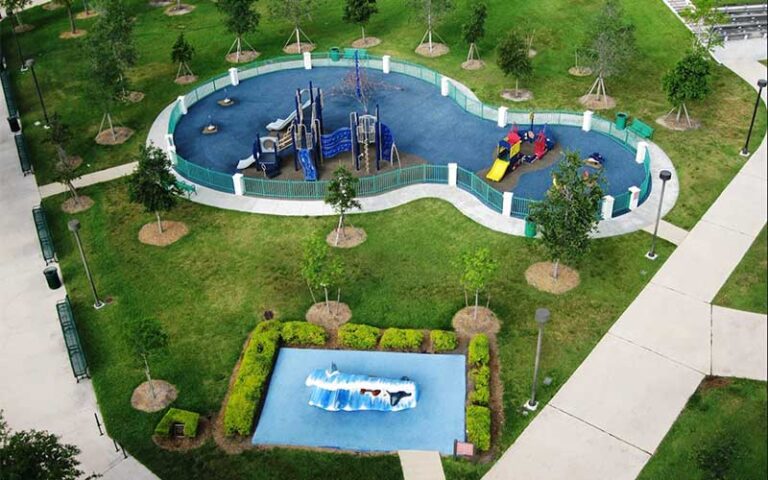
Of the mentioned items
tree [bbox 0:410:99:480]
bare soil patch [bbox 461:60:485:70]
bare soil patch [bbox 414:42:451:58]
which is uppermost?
bare soil patch [bbox 414:42:451:58]

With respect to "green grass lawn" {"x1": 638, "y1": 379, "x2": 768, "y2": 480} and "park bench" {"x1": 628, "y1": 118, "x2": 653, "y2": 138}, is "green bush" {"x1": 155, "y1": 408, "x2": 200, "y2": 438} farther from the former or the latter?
"park bench" {"x1": 628, "y1": 118, "x2": 653, "y2": 138}

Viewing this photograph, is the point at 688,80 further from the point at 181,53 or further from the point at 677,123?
the point at 181,53

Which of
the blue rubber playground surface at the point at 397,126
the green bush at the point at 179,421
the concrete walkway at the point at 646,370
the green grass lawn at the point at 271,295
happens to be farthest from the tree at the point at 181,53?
the concrete walkway at the point at 646,370

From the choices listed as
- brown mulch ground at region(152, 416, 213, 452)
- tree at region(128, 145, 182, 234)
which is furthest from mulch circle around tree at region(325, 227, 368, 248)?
brown mulch ground at region(152, 416, 213, 452)

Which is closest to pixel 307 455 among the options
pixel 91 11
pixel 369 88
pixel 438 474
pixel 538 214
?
pixel 438 474

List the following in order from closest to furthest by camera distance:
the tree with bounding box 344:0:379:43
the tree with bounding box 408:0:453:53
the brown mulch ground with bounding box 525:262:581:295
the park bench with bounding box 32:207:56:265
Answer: the brown mulch ground with bounding box 525:262:581:295 → the park bench with bounding box 32:207:56:265 → the tree with bounding box 408:0:453:53 → the tree with bounding box 344:0:379:43

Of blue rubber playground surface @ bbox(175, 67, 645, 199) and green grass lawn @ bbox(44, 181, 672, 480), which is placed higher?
blue rubber playground surface @ bbox(175, 67, 645, 199)

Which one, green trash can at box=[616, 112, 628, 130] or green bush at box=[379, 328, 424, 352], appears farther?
green trash can at box=[616, 112, 628, 130]
